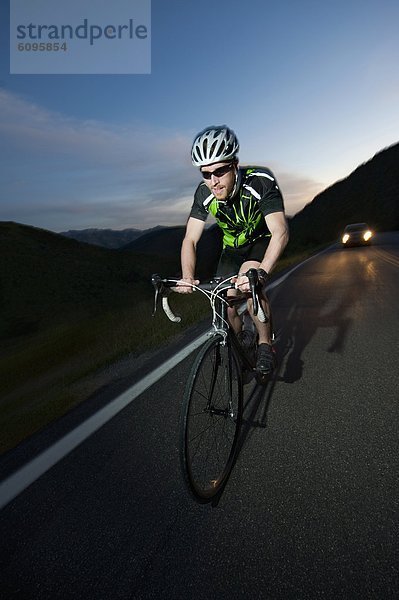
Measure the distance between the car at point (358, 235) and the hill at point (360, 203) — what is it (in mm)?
40672

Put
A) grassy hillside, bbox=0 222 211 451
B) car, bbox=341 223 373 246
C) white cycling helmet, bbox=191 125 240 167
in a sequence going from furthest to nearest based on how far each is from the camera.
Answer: car, bbox=341 223 373 246 < grassy hillside, bbox=0 222 211 451 < white cycling helmet, bbox=191 125 240 167

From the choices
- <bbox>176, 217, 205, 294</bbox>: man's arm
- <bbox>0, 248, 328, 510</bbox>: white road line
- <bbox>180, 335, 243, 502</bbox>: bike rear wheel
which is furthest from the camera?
<bbox>176, 217, 205, 294</bbox>: man's arm

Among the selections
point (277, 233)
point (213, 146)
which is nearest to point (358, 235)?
point (277, 233)

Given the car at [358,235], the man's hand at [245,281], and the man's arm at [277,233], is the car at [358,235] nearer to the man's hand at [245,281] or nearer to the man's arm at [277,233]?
the man's arm at [277,233]

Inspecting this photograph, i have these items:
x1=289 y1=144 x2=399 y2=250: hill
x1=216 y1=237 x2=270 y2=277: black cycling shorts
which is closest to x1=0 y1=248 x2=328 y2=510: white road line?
x1=216 y1=237 x2=270 y2=277: black cycling shorts

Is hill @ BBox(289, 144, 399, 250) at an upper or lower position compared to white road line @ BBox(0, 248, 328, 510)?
upper

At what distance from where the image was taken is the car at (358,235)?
25816mm

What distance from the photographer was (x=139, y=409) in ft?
12.5

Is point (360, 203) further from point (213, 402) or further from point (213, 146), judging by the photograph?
point (213, 402)

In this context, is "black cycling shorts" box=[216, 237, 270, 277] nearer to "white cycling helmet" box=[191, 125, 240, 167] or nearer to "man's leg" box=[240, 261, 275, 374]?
"man's leg" box=[240, 261, 275, 374]

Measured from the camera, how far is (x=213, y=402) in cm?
288

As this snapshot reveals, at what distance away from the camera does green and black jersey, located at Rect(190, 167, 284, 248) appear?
3.56 meters

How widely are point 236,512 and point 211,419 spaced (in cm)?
68

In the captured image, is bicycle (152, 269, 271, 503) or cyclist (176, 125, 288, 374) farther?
cyclist (176, 125, 288, 374)
